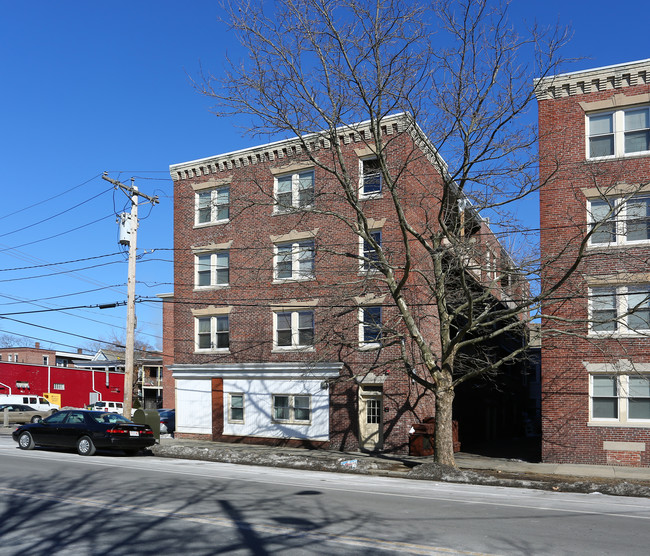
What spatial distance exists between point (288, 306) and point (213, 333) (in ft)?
15.0

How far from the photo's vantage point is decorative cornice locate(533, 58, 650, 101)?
20.6 metres

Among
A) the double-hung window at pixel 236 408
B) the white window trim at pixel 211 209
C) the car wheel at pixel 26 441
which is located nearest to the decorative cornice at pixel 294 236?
the white window trim at pixel 211 209

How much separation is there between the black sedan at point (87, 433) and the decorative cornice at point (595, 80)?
1683 cm

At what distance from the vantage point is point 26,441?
21938 mm

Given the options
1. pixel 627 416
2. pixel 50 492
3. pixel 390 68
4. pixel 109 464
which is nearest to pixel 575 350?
pixel 627 416

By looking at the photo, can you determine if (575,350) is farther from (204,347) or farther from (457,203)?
(204,347)

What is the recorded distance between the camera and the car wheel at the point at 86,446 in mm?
20156

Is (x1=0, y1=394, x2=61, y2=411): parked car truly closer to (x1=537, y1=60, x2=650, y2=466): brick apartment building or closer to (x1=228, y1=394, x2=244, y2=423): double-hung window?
(x1=228, y1=394, x2=244, y2=423): double-hung window

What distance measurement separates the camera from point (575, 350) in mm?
21219

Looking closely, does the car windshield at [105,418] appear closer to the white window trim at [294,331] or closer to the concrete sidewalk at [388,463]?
the concrete sidewalk at [388,463]

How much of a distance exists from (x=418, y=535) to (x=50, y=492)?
7.37m

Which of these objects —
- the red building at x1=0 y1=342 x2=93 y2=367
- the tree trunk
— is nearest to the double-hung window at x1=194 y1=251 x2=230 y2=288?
the tree trunk

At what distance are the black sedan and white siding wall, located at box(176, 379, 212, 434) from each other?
22.8 feet

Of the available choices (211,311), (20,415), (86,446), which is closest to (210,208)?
(211,311)
